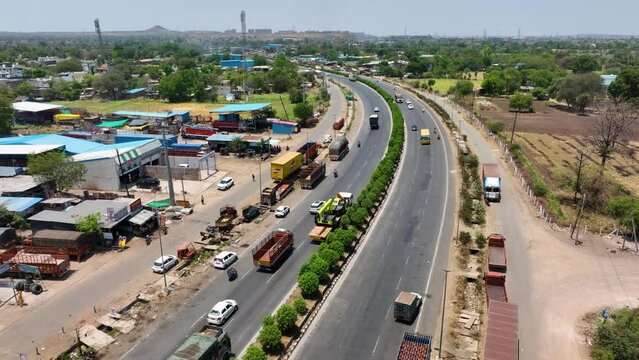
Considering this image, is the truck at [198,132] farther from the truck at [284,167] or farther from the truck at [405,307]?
the truck at [405,307]

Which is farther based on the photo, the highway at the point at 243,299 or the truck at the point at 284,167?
the truck at the point at 284,167

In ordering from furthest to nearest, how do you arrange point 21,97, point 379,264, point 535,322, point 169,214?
point 21,97, point 169,214, point 379,264, point 535,322

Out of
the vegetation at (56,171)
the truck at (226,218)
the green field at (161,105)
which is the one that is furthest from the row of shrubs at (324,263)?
the green field at (161,105)

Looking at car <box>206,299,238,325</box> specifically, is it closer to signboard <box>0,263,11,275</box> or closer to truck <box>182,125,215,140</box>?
signboard <box>0,263,11,275</box>

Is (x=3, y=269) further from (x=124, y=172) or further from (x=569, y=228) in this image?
(x=569, y=228)

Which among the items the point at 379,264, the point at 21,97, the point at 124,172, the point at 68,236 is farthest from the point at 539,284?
the point at 21,97
